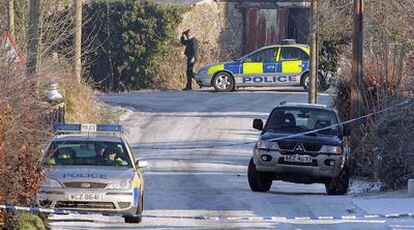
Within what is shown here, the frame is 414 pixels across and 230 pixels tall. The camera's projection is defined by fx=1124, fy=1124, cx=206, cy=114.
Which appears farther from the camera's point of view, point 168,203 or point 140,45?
point 140,45

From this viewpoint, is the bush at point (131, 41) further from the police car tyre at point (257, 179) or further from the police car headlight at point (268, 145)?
the police car headlight at point (268, 145)

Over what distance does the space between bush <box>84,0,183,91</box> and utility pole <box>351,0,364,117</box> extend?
17.7 metres

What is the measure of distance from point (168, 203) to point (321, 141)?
3.45m

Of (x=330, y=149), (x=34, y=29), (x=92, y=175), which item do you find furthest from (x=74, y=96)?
(x=92, y=175)

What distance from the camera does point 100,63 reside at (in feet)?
140

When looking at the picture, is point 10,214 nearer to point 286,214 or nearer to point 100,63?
point 286,214

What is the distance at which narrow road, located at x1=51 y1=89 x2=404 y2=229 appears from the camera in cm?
1600

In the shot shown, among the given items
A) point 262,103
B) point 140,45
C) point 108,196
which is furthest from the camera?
point 140,45

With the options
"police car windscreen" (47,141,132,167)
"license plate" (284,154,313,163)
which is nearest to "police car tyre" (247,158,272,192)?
"license plate" (284,154,313,163)

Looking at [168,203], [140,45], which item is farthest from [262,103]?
[168,203]

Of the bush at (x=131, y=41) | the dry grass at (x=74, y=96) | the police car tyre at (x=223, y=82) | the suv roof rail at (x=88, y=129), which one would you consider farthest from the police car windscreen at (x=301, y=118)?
the bush at (x=131, y=41)

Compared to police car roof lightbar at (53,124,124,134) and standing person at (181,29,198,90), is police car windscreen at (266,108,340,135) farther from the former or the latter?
standing person at (181,29,198,90)

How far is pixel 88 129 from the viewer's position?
55.8 ft

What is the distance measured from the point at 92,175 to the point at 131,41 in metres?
26.5
